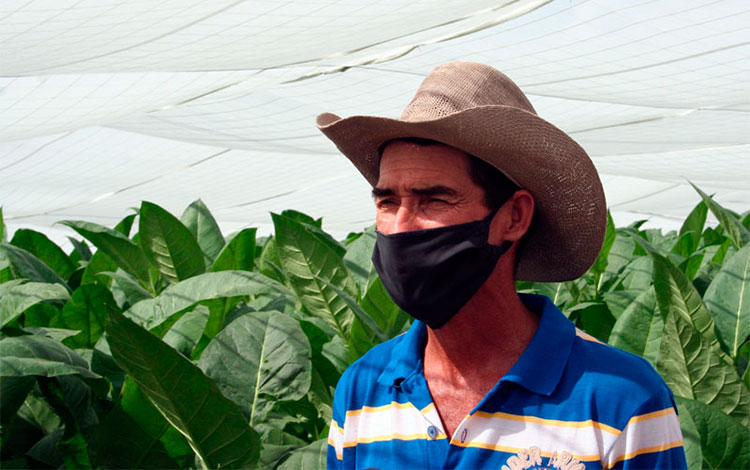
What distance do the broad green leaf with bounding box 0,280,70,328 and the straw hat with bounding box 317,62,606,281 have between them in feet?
3.30

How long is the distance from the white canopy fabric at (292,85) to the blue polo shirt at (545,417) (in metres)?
3.02

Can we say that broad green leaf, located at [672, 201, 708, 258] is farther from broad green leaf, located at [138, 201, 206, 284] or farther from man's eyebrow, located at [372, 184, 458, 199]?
man's eyebrow, located at [372, 184, 458, 199]

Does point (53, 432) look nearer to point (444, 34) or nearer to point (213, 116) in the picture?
point (444, 34)

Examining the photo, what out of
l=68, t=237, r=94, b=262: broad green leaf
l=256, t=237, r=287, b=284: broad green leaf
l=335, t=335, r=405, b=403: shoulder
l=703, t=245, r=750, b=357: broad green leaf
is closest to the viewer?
l=335, t=335, r=405, b=403: shoulder

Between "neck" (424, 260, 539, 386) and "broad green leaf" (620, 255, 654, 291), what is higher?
"neck" (424, 260, 539, 386)

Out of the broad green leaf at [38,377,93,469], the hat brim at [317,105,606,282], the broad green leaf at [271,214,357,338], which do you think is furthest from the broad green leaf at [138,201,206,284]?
the hat brim at [317,105,606,282]

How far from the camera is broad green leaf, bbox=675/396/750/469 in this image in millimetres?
1773

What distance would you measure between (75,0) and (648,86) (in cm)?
381

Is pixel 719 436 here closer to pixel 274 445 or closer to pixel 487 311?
pixel 487 311

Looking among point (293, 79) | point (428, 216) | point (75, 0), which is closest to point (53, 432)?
point (428, 216)

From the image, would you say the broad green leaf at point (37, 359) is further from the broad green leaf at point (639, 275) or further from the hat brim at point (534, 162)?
the broad green leaf at point (639, 275)

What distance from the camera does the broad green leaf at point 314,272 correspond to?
2.37 m


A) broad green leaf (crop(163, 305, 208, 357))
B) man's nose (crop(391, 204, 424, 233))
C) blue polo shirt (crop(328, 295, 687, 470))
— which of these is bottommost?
broad green leaf (crop(163, 305, 208, 357))

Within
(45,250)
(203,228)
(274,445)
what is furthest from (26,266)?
(274,445)
